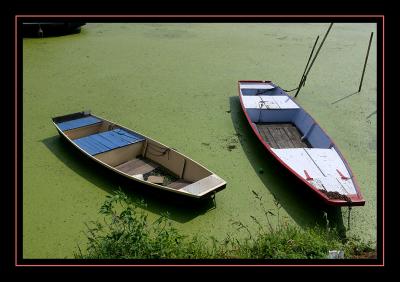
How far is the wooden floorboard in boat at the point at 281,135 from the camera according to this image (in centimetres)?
585

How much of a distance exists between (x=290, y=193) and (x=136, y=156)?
251 centimetres

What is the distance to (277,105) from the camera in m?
6.76

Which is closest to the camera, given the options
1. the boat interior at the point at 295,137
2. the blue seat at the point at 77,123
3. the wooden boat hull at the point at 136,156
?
the boat interior at the point at 295,137

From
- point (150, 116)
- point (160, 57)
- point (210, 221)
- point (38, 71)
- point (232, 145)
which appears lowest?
point (210, 221)

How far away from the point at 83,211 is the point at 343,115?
213 inches

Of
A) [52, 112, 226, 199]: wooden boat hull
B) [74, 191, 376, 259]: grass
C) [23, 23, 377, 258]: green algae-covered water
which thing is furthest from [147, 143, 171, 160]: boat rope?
[74, 191, 376, 259]: grass

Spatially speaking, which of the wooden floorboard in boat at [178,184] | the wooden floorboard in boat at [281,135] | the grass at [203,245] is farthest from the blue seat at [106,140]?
the wooden floorboard in boat at [281,135]

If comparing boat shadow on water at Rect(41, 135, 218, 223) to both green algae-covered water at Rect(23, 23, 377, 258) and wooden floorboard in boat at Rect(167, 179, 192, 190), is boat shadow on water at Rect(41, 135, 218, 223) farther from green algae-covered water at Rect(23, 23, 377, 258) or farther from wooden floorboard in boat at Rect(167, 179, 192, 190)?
wooden floorboard in boat at Rect(167, 179, 192, 190)

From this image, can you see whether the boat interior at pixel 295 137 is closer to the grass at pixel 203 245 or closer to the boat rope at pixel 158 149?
the grass at pixel 203 245

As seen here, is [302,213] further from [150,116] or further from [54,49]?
[54,49]

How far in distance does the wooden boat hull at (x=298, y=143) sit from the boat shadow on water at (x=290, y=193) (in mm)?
171

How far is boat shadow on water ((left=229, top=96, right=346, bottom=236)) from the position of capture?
430 cm

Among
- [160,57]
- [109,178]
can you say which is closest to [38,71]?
[160,57]

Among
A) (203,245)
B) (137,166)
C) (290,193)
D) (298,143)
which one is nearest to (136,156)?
(137,166)
